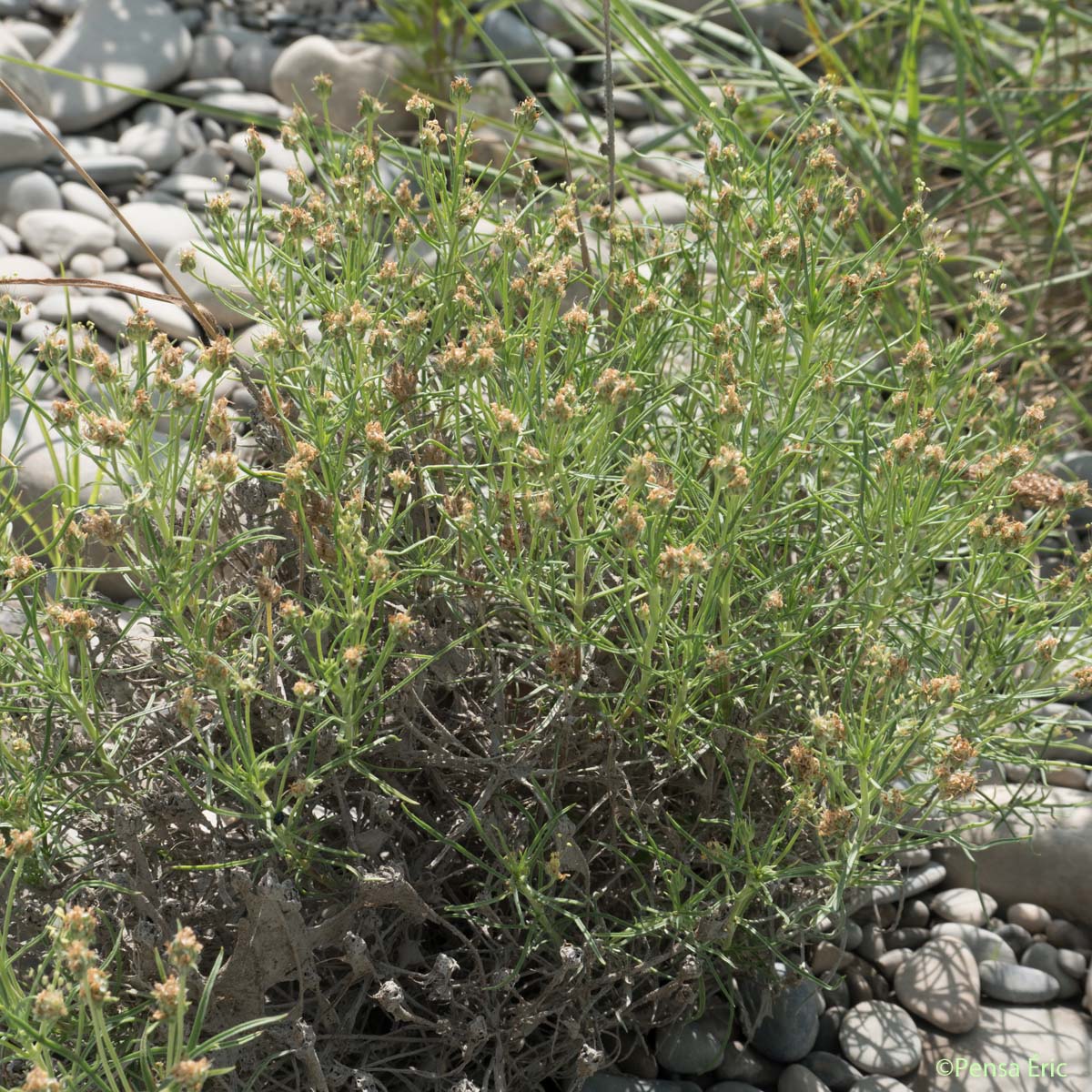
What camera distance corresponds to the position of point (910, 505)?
155 cm

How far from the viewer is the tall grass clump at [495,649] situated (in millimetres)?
1442

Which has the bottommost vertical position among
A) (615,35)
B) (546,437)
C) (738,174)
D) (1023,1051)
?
(1023,1051)

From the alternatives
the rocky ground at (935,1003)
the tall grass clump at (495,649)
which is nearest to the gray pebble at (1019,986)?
the rocky ground at (935,1003)

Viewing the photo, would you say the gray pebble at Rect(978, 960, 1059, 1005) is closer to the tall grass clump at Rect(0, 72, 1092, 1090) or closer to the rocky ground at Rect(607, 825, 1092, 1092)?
the rocky ground at Rect(607, 825, 1092, 1092)

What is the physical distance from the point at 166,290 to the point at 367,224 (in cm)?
174

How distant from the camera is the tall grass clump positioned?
1.44 m

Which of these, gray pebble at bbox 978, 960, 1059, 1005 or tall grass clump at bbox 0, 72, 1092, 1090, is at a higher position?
tall grass clump at bbox 0, 72, 1092, 1090

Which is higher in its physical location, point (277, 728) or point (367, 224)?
point (367, 224)

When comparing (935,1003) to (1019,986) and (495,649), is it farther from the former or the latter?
(495,649)

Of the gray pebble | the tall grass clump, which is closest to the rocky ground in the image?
the gray pebble

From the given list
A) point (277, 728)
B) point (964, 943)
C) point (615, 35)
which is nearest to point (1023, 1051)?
point (964, 943)

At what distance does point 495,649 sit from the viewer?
1.66 metres

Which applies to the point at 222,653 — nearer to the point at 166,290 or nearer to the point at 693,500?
the point at 693,500

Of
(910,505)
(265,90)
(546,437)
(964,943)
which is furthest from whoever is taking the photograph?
(265,90)
